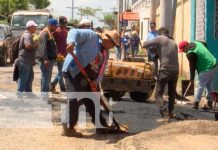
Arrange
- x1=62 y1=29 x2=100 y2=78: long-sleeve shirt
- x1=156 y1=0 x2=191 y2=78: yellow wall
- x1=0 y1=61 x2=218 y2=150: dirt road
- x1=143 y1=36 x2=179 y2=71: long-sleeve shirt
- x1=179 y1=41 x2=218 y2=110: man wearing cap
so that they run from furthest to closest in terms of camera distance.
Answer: x1=156 y1=0 x2=191 y2=78: yellow wall, x1=179 y1=41 x2=218 y2=110: man wearing cap, x1=143 y1=36 x2=179 y2=71: long-sleeve shirt, x1=62 y1=29 x2=100 y2=78: long-sleeve shirt, x1=0 y1=61 x2=218 y2=150: dirt road

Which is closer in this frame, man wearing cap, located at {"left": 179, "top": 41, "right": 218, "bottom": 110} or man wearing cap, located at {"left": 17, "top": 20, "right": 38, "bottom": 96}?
man wearing cap, located at {"left": 179, "top": 41, "right": 218, "bottom": 110}

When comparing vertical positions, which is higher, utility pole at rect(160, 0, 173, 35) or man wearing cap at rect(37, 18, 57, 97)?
utility pole at rect(160, 0, 173, 35)

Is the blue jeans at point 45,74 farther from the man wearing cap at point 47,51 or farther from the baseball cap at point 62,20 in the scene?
the baseball cap at point 62,20

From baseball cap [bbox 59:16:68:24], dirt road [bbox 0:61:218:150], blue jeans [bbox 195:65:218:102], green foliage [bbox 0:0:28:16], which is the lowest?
dirt road [bbox 0:61:218:150]

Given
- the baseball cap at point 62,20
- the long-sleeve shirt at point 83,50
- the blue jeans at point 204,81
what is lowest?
the blue jeans at point 204,81

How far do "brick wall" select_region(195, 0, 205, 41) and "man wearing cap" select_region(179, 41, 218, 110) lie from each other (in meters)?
2.53

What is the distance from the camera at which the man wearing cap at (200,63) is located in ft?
34.9

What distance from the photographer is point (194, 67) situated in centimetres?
1083

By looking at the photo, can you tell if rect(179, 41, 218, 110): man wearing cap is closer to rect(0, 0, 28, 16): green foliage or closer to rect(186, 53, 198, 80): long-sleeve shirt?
rect(186, 53, 198, 80): long-sleeve shirt

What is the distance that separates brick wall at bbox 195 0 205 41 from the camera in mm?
13602

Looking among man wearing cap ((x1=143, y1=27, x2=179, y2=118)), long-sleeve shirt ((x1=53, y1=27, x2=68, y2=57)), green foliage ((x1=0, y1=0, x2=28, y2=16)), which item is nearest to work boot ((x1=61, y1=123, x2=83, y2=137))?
man wearing cap ((x1=143, y1=27, x2=179, y2=118))

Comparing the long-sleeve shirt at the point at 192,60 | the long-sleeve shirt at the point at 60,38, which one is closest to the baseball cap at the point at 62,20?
the long-sleeve shirt at the point at 60,38

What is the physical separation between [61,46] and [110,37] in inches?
177

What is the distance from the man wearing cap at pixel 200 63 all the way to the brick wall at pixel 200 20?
253cm
